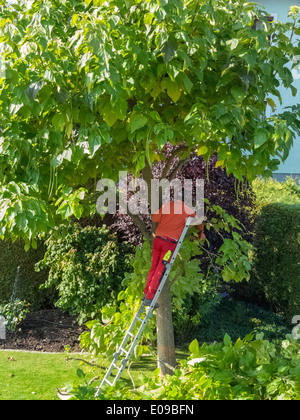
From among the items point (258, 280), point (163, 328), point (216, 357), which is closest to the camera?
point (216, 357)

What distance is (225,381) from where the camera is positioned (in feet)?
12.1

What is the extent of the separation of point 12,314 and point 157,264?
361 cm

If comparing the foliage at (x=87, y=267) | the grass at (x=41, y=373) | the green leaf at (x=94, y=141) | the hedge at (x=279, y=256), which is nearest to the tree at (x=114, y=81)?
the green leaf at (x=94, y=141)

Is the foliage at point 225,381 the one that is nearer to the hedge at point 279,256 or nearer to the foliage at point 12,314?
the foliage at point 12,314

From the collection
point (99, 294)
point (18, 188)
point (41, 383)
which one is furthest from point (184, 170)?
point (18, 188)

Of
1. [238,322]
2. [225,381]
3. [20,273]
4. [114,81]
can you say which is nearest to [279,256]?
[238,322]

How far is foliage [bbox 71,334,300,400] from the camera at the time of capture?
3.60 m

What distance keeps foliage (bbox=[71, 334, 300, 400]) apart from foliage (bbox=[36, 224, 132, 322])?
3.58 metres

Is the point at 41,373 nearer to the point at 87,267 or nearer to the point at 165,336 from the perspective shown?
the point at 165,336

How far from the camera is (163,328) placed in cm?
538

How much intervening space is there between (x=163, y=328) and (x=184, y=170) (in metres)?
2.99

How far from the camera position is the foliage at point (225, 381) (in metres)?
3.60

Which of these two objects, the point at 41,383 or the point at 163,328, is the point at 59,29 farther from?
the point at 41,383

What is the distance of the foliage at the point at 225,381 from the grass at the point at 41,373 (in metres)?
1.45
